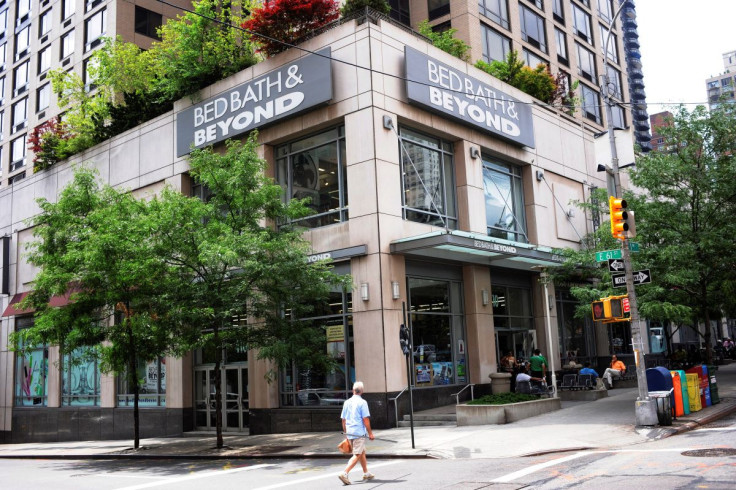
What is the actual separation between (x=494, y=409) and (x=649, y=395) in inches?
156

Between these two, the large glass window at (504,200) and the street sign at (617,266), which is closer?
the street sign at (617,266)

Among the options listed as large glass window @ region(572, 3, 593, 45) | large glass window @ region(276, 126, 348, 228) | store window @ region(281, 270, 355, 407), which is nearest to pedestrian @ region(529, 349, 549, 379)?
store window @ region(281, 270, 355, 407)

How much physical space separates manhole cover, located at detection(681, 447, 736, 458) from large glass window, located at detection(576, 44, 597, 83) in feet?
137

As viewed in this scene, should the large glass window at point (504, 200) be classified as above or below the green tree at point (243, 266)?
above

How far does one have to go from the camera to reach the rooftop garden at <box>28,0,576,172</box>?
22609mm

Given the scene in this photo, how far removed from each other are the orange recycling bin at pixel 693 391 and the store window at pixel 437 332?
7111mm

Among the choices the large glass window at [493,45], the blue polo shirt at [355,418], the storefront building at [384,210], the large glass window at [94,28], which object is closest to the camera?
the blue polo shirt at [355,418]

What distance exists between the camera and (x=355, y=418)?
468 inches

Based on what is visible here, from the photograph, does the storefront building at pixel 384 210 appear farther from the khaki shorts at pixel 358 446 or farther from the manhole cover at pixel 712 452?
the manhole cover at pixel 712 452

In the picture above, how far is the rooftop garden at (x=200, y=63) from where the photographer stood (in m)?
22.6

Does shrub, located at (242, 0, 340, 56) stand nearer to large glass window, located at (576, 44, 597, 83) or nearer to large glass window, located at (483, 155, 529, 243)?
large glass window, located at (483, 155, 529, 243)

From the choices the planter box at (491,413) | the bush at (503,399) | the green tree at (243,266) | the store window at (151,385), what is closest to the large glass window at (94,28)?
the store window at (151,385)

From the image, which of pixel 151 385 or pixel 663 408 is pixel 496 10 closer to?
pixel 151 385

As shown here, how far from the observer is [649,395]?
1582 cm
